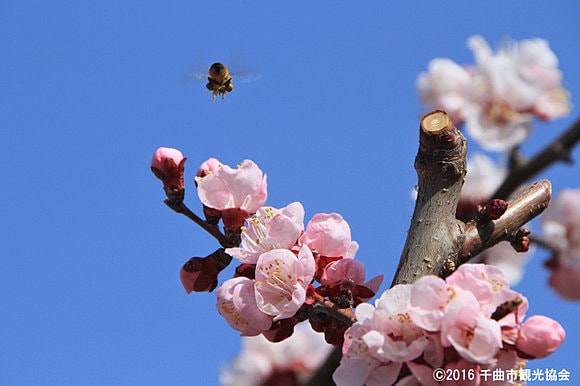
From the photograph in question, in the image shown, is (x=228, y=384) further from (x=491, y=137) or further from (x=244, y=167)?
(x=491, y=137)

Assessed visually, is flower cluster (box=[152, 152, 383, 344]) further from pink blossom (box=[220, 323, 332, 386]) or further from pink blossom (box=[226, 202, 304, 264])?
pink blossom (box=[220, 323, 332, 386])

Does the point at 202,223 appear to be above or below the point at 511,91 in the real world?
below

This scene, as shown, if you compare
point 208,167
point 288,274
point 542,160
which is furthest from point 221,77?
point 288,274

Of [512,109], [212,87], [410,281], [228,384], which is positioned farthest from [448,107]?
[410,281]

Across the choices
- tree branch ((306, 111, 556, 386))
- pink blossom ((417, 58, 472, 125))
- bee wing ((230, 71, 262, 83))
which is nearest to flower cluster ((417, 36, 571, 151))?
pink blossom ((417, 58, 472, 125))

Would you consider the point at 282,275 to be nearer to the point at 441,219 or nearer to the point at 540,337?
the point at 441,219

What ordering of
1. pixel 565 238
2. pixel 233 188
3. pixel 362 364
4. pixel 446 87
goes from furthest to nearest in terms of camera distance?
pixel 446 87
pixel 565 238
pixel 233 188
pixel 362 364

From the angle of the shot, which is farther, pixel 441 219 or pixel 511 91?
pixel 511 91
